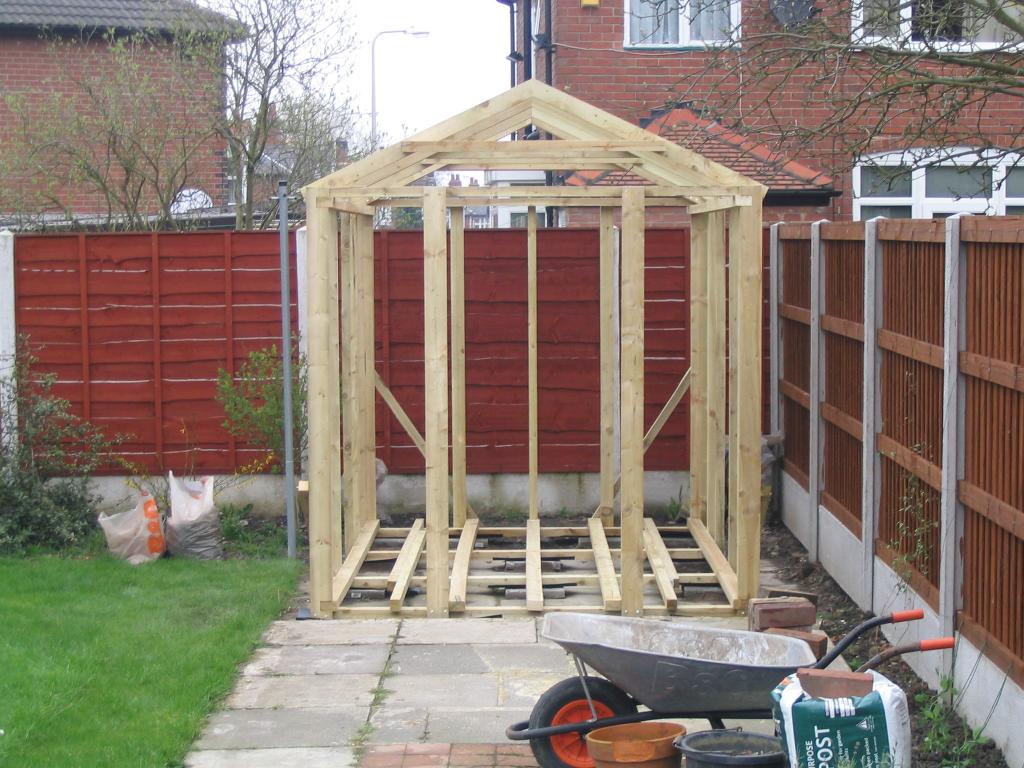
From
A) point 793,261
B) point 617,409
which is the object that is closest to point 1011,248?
point 793,261

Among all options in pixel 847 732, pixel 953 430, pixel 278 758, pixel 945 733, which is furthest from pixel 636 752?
pixel 953 430

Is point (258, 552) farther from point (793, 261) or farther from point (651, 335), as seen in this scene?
point (793, 261)

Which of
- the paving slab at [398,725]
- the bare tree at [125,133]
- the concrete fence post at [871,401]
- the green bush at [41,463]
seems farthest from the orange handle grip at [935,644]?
the bare tree at [125,133]

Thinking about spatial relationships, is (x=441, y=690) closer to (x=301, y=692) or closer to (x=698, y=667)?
(x=301, y=692)

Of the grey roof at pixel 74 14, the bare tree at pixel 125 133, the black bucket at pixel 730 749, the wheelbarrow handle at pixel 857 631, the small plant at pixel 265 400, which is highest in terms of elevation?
the grey roof at pixel 74 14

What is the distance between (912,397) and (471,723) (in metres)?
2.53

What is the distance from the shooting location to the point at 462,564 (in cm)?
816

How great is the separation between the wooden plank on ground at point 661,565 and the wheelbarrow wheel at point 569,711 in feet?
8.50

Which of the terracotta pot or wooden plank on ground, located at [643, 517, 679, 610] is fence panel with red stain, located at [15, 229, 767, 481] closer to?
wooden plank on ground, located at [643, 517, 679, 610]

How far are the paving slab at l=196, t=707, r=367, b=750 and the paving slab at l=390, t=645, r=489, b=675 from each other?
0.67 meters

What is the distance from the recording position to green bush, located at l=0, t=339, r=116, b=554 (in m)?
8.90

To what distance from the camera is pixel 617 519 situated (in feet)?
32.5

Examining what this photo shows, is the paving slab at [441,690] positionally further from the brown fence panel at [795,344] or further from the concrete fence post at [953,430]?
the brown fence panel at [795,344]

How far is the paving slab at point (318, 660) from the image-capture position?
6.30 metres
